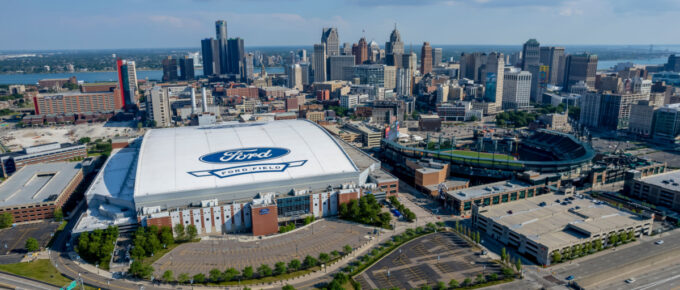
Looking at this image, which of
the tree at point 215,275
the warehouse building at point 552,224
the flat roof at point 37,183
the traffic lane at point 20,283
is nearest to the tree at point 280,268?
the tree at point 215,275

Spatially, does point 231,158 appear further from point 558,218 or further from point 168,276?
point 558,218

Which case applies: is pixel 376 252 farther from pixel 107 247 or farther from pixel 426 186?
pixel 107 247

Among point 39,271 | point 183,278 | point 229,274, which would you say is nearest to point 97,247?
point 39,271

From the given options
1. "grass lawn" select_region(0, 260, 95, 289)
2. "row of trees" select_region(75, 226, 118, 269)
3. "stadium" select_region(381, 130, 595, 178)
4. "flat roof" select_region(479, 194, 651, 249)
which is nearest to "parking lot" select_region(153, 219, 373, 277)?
"row of trees" select_region(75, 226, 118, 269)

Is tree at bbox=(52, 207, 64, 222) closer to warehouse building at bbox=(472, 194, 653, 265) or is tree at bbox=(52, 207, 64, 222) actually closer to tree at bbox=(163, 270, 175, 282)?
tree at bbox=(163, 270, 175, 282)

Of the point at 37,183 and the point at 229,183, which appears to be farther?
the point at 37,183

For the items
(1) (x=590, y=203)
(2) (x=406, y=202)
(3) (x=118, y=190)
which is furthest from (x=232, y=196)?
(1) (x=590, y=203)
